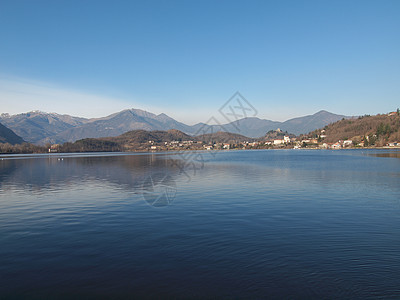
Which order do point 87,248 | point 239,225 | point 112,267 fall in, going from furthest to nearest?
point 239,225 < point 87,248 < point 112,267

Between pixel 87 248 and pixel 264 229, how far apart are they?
927 cm

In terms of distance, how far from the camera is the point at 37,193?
29609 mm

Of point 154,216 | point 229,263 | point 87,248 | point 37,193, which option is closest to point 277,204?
point 154,216

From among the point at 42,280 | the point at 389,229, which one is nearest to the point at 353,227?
the point at 389,229

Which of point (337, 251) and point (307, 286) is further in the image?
point (337, 251)

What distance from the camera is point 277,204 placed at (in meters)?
22.1

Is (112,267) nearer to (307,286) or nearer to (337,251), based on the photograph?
(307,286)

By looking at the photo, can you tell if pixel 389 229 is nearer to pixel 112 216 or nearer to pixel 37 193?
pixel 112 216

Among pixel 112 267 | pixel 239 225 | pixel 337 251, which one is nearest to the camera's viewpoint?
pixel 112 267

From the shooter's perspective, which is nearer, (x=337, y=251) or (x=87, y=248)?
(x=337, y=251)

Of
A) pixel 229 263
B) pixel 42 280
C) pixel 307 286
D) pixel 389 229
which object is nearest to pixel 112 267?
pixel 42 280

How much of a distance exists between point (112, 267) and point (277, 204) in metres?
15.1

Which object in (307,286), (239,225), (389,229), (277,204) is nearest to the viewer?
(307,286)

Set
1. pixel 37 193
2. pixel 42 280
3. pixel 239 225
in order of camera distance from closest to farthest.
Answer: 1. pixel 42 280
2. pixel 239 225
3. pixel 37 193
